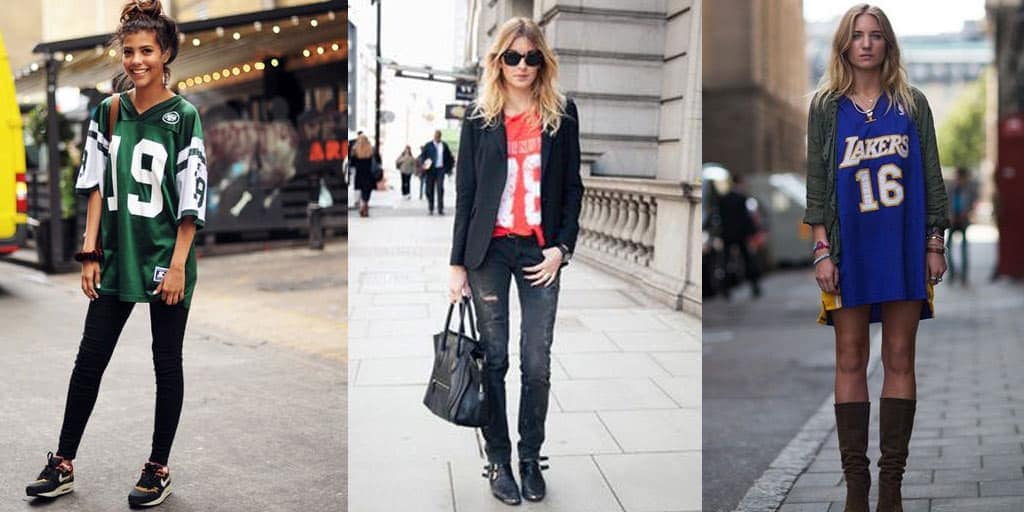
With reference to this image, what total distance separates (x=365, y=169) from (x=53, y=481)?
6.44 ft

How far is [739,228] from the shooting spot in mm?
16812

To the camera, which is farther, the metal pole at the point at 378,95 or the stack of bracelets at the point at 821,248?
the stack of bracelets at the point at 821,248

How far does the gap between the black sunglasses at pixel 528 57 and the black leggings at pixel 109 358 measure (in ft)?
5.88

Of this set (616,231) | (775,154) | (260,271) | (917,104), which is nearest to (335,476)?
(616,231)

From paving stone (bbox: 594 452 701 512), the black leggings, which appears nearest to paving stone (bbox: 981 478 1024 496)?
paving stone (bbox: 594 452 701 512)

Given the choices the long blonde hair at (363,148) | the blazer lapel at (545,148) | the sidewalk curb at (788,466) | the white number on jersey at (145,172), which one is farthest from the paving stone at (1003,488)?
the white number on jersey at (145,172)

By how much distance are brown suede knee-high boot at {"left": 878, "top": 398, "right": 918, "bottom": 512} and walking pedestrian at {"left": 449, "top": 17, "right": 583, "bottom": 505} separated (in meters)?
1.19

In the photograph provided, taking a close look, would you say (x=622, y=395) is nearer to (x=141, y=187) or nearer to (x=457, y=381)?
(x=457, y=381)

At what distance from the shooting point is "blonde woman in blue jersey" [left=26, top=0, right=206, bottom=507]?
4.52m

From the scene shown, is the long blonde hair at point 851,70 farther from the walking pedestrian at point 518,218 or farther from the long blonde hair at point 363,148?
the long blonde hair at point 363,148

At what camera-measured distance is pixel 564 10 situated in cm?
363

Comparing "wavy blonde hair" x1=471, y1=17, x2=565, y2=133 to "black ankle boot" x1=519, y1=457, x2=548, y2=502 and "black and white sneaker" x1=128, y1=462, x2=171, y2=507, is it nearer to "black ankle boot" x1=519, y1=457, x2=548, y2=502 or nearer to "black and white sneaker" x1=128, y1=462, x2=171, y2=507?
"black ankle boot" x1=519, y1=457, x2=548, y2=502

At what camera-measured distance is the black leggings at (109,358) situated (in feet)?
15.2

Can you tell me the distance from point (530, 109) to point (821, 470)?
2.76 m
